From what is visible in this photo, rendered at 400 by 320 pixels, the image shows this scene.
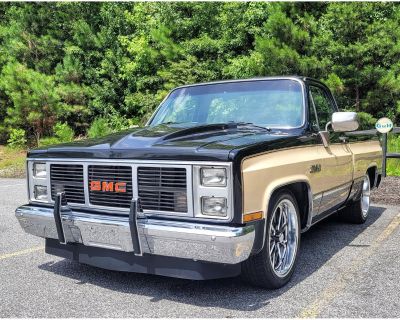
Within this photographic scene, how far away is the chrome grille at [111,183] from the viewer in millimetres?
3441

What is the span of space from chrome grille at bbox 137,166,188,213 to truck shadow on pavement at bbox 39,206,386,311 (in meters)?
0.76

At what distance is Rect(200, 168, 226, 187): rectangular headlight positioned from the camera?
312 cm

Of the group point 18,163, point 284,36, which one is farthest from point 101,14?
point 284,36

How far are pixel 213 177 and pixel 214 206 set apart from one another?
0.67ft

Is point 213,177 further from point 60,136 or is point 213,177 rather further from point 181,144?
point 60,136

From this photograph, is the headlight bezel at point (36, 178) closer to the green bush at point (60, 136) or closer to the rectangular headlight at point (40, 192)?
the rectangular headlight at point (40, 192)

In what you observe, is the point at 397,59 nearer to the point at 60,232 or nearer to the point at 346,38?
A: the point at 346,38

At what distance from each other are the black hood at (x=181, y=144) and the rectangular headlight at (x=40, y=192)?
11.0 inches

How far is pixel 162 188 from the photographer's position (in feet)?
10.8

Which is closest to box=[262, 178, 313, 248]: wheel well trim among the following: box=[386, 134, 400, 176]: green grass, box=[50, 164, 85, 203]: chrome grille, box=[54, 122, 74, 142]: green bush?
box=[50, 164, 85, 203]: chrome grille

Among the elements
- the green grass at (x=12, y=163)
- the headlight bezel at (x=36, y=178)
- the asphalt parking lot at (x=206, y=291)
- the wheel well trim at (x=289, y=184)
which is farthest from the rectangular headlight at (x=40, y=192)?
the green grass at (x=12, y=163)

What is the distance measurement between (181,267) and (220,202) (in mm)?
596

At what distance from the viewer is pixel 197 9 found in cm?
2141

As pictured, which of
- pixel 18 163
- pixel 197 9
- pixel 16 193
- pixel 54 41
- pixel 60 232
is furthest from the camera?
pixel 54 41
